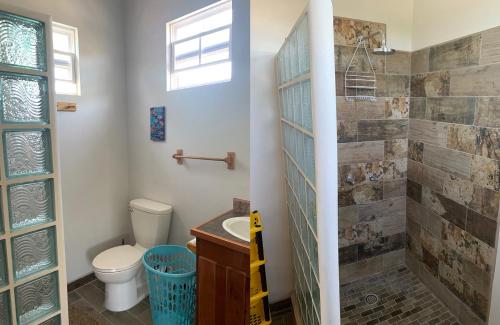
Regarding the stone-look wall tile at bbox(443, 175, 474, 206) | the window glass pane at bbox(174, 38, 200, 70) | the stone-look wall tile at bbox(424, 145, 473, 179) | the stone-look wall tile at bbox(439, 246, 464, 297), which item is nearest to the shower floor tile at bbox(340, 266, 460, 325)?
the stone-look wall tile at bbox(439, 246, 464, 297)

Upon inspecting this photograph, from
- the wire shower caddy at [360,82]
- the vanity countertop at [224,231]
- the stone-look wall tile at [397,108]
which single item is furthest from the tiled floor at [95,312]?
the stone-look wall tile at [397,108]

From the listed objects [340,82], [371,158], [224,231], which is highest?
[340,82]

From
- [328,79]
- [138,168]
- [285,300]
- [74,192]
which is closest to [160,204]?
[138,168]

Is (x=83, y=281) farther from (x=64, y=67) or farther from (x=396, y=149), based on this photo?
(x=396, y=149)

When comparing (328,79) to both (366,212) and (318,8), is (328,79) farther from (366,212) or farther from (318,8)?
(366,212)

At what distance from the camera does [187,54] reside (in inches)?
34.9

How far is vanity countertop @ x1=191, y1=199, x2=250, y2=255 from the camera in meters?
0.87

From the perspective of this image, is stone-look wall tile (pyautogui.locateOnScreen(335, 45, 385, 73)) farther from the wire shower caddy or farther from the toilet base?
the toilet base

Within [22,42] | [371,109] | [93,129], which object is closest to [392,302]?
[371,109]

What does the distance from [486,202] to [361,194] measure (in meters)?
0.61

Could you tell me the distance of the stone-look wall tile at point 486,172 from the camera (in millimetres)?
1456

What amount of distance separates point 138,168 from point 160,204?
14cm

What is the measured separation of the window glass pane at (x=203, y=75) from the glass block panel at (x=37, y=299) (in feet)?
2.50

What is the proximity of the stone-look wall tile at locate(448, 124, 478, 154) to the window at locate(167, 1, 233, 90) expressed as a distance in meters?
1.38
